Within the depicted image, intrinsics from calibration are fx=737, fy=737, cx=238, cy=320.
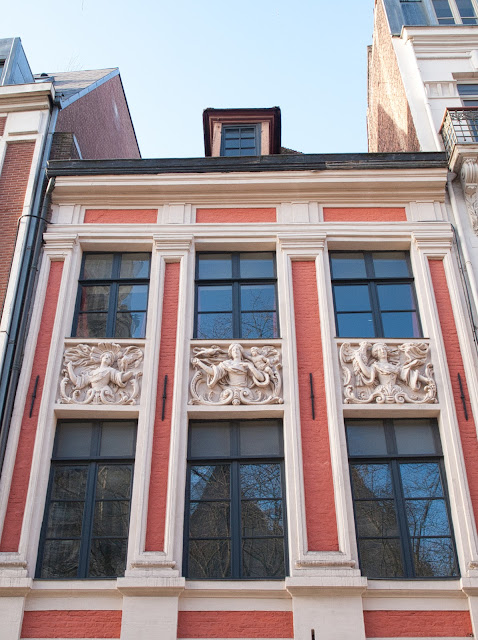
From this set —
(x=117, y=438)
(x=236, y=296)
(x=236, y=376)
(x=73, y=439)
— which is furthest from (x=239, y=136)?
(x=73, y=439)

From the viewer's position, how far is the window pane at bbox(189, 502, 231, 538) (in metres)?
9.40

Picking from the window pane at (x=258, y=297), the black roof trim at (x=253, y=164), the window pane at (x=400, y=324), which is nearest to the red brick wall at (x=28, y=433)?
the black roof trim at (x=253, y=164)

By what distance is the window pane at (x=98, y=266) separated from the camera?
1210 centimetres

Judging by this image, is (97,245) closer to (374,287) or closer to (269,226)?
(269,226)

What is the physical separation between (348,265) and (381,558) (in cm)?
489

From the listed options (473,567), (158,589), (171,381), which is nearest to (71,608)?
(158,589)

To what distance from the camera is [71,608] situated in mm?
8656

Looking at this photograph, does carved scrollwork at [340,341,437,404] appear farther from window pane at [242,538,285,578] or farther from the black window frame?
the black window frame

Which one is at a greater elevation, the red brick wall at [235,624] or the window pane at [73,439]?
the window pane at [73,439]

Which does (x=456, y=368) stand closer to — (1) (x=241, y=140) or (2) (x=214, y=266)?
(2) (x=214, y=266)

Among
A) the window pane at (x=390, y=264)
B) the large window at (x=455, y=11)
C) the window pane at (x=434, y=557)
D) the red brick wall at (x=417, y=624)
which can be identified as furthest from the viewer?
the large window at (x=455, y=11)

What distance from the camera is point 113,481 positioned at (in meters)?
9.84

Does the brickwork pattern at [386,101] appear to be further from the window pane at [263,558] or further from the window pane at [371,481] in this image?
the window pane at [263,558]

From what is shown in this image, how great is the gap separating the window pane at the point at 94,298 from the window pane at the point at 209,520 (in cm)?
368
